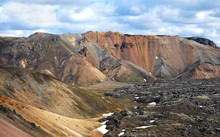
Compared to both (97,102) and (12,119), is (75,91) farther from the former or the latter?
(12,119)

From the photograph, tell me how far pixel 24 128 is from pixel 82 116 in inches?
2595

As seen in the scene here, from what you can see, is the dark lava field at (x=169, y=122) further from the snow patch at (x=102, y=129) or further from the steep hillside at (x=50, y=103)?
the steep hillside at (x=50, y=103)

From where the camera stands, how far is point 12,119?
69125 mm

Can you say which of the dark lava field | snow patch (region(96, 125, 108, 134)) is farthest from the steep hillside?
the dark lava field

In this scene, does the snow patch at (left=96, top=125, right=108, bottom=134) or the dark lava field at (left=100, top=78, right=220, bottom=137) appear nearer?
the dark lava field at (left=100, top=78, right=220, bottom=137)

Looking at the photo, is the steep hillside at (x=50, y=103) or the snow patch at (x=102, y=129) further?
the snow patch at (x=102, y=129)

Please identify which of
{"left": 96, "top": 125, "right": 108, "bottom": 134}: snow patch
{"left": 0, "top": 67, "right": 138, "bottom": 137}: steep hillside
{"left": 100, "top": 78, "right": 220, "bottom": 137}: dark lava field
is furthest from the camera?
{"left": 96, "top": 125, "right": 108, "bottom": 134}: snow patch

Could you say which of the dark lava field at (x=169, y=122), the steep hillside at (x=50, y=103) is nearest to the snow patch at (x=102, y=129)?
the dark lava field at (x=169, y=122)

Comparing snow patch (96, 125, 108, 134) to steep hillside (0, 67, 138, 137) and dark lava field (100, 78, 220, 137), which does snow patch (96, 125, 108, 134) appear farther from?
steep hillside (0, 67, 138, 137)

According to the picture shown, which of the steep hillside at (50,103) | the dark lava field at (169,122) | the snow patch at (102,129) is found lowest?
the snow patch at (102,129)

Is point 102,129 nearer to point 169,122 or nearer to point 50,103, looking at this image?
point 169,122

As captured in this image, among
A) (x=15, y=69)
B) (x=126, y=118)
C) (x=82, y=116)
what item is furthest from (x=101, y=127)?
(x=15, y=69)

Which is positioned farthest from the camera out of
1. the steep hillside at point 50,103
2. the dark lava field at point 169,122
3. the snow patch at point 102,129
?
the snow patch at point 102,129

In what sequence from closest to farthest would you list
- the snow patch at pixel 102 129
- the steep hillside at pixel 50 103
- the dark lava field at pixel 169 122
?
1. the steep hillside at pixel 50 103
2. the dark lava field at pixel 169 122
3. the snow patch at pixel 102 129
